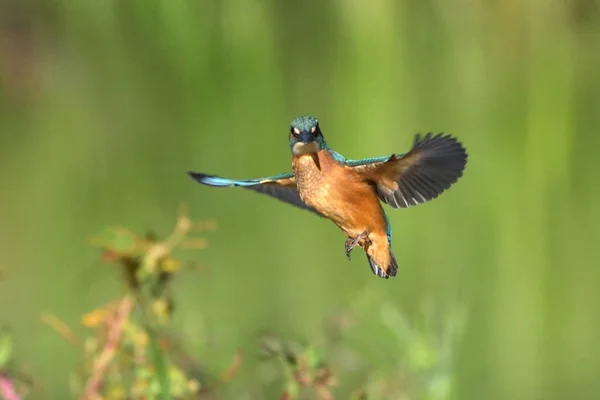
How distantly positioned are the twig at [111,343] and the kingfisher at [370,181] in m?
0.27

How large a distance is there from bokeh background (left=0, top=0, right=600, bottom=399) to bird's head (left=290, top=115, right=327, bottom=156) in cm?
74

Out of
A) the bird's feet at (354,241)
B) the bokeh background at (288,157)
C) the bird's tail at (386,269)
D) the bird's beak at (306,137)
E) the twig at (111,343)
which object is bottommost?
the bird's tail at (386,269)

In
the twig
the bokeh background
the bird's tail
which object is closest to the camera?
the bird's tail

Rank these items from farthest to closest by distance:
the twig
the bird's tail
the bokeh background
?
the bokeh background < the twig < the bird's tail

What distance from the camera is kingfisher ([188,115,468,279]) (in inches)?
7.4

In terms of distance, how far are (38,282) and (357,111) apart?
0.65 m

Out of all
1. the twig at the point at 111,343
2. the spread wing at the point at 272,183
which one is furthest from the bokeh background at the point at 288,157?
the spread wing at the point at 272,183

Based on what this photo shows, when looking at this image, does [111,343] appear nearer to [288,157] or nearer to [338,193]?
[338,193]

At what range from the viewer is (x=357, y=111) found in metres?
1.51

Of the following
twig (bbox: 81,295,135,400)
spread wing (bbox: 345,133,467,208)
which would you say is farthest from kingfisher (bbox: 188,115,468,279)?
twig (bbox: 81,295,135,400)

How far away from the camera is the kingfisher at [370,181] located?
19cm

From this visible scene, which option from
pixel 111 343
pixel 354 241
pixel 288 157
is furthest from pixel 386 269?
pixel 288 157

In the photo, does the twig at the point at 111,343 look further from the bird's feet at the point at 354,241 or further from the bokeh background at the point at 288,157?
the bokeh background at the point at 288,157

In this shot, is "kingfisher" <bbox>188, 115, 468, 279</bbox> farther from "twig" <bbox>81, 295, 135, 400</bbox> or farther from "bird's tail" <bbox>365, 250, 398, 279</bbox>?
"twig" <bbox>81, 295, 135, 400</bbox>
